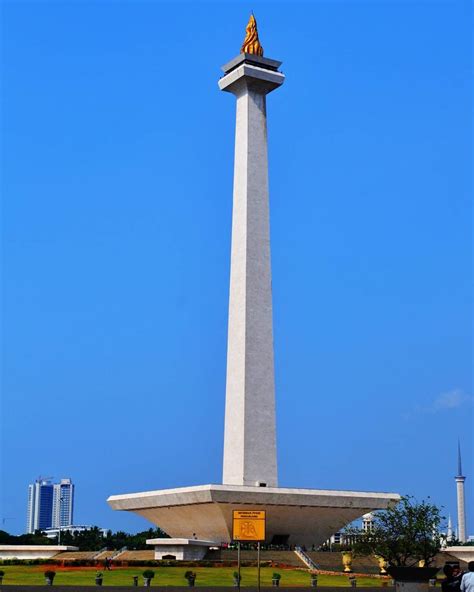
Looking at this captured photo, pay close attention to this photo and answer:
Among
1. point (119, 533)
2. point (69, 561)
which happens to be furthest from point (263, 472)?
point (119, 533)

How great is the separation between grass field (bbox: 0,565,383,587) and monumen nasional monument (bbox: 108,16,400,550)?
7.68m

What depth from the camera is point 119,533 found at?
9431cm

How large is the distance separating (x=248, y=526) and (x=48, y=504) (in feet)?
571

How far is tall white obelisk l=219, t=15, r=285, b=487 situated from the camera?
173 feet

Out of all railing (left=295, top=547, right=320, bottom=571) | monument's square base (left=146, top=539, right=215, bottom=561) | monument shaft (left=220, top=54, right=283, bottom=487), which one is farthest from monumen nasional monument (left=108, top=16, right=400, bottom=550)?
railing (left=295, top=547, right=320, bottom=571)

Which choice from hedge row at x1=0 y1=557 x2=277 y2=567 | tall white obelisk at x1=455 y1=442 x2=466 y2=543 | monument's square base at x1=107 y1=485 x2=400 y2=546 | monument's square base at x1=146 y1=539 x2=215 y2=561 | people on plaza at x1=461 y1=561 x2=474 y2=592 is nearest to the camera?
people on plaza at x1=461 y1=561 x2=474 y2=592

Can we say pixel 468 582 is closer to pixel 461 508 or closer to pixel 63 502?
pixel 461 508

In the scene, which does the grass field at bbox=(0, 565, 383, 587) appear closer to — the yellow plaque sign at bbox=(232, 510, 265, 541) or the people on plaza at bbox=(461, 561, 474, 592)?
the yellow plaque sign at bbox=(232, 510, 265, 541)

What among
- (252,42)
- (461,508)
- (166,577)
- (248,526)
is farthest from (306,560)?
(461,508)

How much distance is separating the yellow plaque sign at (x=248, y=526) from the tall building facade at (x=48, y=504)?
161 meters

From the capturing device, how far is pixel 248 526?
2328 cm

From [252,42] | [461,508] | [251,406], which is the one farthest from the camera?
[461,508]

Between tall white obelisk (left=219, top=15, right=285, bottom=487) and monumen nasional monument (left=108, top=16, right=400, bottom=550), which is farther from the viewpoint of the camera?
tall white obelisk (left=219, top=15, right=285, bottom=487)

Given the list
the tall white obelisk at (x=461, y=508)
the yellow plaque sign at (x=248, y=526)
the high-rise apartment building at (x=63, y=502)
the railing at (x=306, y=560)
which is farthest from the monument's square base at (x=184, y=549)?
the high-rise apartment building at (x=63, y=502)
